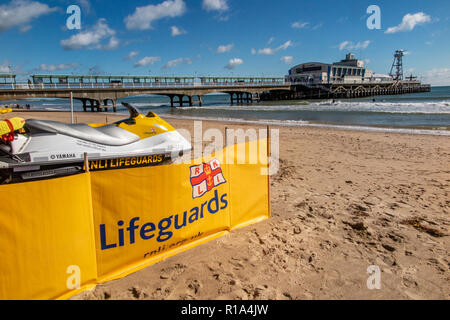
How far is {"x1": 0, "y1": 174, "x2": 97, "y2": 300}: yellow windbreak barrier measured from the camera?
2.12 m

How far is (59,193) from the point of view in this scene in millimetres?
2334

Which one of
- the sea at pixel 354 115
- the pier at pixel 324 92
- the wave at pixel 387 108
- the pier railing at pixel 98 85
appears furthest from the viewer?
the pier at pixel 324 92

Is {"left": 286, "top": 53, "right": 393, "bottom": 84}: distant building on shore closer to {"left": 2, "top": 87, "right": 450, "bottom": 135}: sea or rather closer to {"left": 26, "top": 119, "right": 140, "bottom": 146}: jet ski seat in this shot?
{"left": 2, "top": 87, "right": 450, "bottom": 135}: sea

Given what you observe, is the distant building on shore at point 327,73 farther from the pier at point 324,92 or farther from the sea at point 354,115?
the sea at point 354,115

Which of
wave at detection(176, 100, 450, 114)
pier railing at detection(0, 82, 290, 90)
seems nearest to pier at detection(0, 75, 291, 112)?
pier railing at detection(0, 82, 290, 90)

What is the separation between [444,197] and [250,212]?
12.3 feet

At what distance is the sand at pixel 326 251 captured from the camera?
2645 millimetres

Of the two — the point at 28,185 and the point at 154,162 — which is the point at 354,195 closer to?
the point at 154,162

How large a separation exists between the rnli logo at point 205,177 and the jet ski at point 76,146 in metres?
2.35

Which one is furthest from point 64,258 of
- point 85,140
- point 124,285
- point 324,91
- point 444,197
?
point 324,91

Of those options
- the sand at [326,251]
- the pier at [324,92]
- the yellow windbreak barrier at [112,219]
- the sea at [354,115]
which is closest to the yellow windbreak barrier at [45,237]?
the yellow windbreak barrier at [112,219]

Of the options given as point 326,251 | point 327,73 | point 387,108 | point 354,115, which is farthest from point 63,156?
point 327,73

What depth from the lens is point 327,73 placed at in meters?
77.3

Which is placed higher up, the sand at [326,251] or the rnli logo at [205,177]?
the rnli logo at [205,177]
